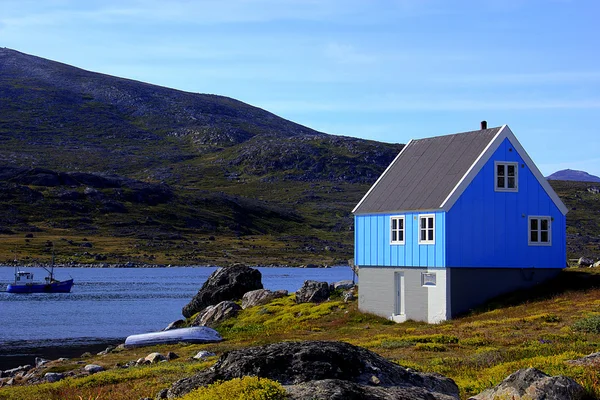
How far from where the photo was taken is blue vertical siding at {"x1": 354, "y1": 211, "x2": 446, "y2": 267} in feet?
132

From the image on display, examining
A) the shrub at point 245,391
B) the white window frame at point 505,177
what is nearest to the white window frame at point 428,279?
the white window frame at point 505,177

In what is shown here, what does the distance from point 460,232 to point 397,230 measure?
4.14 m

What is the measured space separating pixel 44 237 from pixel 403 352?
179061 millimetres

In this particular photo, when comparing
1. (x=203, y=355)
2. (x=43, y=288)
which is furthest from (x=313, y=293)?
(x=43, y=288)

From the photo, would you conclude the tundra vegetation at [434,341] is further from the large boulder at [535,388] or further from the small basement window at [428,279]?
the small basement window at [428,279]

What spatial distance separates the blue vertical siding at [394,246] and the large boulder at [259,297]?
10.6 m

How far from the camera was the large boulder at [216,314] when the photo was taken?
170 feet

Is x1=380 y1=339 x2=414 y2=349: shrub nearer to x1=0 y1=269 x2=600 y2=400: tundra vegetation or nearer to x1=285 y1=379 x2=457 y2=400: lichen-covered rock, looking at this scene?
x1=0 y1=269 x2=600 y2=400: tundra vegetation

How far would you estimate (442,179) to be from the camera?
140ft

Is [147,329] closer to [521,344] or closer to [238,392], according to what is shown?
[521,344]

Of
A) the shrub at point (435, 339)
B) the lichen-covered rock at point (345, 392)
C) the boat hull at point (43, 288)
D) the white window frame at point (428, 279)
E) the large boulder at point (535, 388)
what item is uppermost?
the lichen-covered rock at point (345, 392)

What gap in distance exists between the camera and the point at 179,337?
130ft

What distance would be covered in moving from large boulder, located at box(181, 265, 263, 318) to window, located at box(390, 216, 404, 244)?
1904 cm

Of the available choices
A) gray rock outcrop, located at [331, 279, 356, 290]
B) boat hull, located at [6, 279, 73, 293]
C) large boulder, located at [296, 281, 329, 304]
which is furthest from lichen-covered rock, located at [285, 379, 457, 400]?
boat hull, located at [6, 279, 73, 293]
